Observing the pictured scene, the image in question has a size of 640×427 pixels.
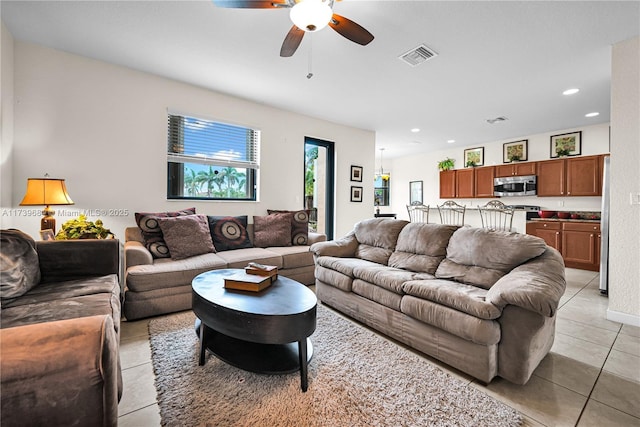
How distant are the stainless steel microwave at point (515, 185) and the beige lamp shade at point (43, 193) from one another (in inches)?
297

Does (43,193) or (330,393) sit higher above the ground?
(43,193)

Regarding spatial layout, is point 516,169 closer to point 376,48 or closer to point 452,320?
point 376,48

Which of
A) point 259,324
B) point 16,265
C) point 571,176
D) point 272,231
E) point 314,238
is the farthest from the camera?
point 571,176

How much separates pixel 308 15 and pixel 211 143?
107 inches

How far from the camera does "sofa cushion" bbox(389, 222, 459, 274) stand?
2.48m

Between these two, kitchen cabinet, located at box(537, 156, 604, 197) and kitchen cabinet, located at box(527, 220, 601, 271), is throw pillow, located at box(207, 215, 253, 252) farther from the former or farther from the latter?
kitchen cabinet, located at box(537, 156, 604, 197)

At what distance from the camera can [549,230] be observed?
5117 millimetres

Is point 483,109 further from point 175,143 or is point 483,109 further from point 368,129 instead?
point 175,143

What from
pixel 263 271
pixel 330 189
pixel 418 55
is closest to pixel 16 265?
pixel 263 271

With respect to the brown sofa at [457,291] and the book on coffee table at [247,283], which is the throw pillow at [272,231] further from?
the book on coffee table at [247,283]

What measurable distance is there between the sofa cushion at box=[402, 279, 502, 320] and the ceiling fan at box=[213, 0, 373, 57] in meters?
1.85

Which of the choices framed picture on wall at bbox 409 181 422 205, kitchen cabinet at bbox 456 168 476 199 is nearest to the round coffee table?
kitchen cabinet at bbox 456 168 476 199

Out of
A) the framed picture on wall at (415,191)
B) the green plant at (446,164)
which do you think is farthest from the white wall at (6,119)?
the framed picture on wall at (415,191)

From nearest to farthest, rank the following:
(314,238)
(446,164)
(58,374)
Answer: (58,374) < (314,238) < (446,164)
